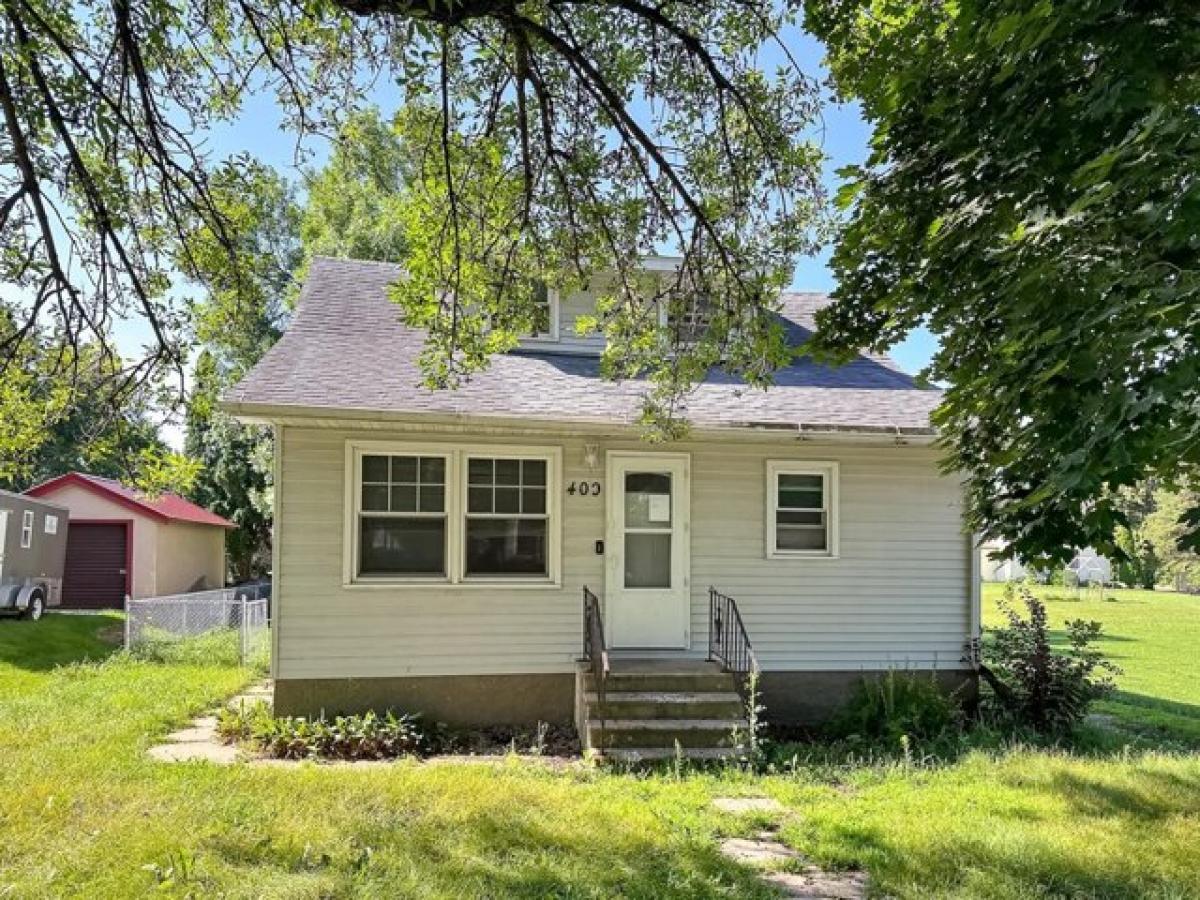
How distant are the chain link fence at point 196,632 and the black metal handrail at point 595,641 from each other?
232 inches

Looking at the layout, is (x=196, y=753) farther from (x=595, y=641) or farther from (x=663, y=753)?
(x=663, y=753)

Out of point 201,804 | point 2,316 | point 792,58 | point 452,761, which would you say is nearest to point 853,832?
point 452,761

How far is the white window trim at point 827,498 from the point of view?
900 centimetres

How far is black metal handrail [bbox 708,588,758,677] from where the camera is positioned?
27.7 feet

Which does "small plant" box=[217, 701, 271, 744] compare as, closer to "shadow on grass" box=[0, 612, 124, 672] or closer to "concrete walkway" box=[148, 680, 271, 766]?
"concrete walkway" box=[148, 680, 271, 766]

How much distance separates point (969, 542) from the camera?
30.6 feet

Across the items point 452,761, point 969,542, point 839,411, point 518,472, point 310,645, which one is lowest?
point 452,761

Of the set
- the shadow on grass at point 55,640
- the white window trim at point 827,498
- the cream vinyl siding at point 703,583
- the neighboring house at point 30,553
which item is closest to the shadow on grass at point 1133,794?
the cream vinyl siding at point 703,583

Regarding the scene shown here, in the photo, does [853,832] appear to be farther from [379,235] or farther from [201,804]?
[379,235]

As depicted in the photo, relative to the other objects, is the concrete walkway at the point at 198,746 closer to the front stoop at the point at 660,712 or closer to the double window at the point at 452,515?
the double window at the point at 452,515

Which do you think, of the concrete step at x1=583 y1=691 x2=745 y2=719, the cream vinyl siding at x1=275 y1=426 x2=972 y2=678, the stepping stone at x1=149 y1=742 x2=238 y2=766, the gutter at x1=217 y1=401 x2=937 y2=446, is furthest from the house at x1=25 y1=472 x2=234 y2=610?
the concrete step at x1=583 y1=691 x2=745 y2=719

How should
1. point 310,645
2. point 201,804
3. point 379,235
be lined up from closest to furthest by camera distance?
point 201,804
point 310,645
point 379,235

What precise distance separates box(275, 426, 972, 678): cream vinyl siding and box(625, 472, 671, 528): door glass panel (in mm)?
296

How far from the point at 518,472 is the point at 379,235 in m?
13.8
